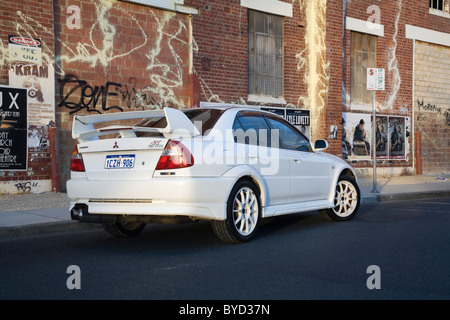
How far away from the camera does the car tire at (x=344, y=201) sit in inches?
327

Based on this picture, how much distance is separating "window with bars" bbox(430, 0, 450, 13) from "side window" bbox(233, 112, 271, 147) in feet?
52.7

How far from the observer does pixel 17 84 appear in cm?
1131

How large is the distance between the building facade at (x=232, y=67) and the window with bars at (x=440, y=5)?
0.39 ft

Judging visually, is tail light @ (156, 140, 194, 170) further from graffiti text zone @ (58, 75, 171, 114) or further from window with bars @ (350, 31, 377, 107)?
window with bars @ (350, 31, 377, 107)

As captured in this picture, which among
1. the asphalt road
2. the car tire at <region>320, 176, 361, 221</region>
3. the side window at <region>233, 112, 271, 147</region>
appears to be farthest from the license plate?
the car tire at <region>320, 176, 361, 221</region>

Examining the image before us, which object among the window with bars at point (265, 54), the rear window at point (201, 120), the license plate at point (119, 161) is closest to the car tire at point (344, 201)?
the rear window at point (201, 120)

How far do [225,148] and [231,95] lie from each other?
9.05 meters

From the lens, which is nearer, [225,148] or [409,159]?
[225,148]

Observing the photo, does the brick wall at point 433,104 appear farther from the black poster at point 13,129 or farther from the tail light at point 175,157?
the tail light at point 175,157

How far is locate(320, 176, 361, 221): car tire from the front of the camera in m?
8.30

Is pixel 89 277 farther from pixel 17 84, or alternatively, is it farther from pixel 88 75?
pixel 88 75

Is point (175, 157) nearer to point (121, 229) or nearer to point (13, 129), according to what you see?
point (121, 229)

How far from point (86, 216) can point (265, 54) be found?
36.3 feet

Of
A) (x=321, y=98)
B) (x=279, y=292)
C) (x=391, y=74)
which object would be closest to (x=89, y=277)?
(x=279, y=292)
